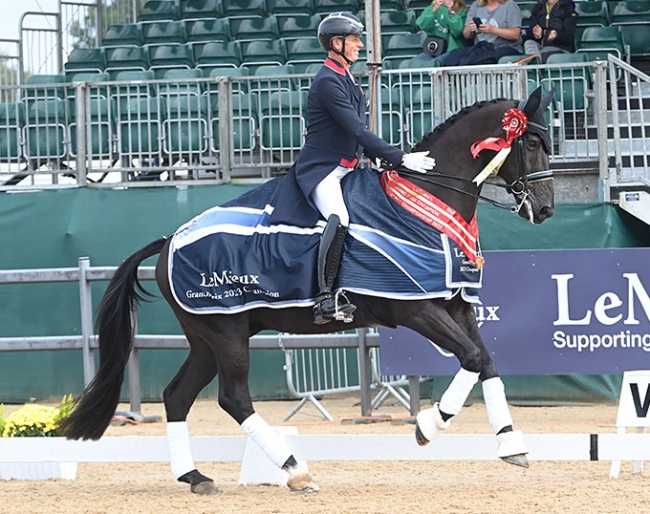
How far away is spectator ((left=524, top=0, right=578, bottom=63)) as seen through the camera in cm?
1253

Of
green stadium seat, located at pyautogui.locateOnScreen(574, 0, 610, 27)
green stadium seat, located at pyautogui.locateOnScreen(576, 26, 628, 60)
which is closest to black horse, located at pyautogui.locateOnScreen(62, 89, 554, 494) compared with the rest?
green stadium seat, located at pyautogui.locateOnScreen(576, 26, 628, 60)

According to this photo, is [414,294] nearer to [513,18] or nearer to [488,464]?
[488,464]

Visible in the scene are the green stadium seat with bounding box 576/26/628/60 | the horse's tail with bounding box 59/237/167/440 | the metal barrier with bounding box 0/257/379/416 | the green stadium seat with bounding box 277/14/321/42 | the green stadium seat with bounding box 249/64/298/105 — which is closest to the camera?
the horse's tail with bounding box 59/237/167/440

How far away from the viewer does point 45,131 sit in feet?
39.5

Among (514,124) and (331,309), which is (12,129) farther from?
(514,124)

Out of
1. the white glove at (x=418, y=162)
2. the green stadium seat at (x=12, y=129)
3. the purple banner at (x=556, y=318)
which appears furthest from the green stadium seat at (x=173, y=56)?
the white glove at (x=418, y=162)

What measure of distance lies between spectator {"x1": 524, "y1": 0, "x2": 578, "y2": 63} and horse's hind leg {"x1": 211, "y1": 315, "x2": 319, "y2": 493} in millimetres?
6529

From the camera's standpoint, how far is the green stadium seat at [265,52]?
1417cm

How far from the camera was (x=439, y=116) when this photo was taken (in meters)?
11.0

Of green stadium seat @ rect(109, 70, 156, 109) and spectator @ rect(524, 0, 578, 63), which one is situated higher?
spectator @ rect(524, 0, 578, 63)

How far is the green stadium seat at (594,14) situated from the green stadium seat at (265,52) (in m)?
3.36

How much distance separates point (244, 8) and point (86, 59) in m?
2.29

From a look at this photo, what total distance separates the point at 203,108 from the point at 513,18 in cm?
333

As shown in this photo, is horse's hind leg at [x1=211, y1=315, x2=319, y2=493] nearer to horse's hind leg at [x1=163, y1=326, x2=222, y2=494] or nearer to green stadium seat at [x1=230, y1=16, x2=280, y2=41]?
horse's hind leg at [x1=163, y1=326, x2=222, y2=494]
